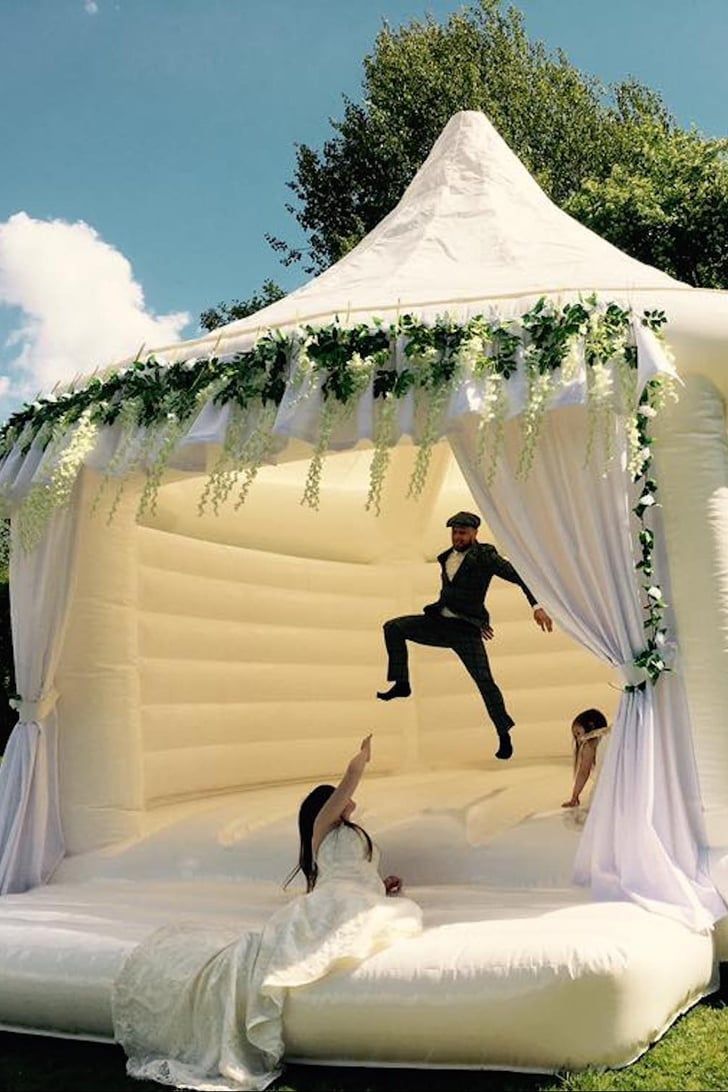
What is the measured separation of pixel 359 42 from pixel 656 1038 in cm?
2058

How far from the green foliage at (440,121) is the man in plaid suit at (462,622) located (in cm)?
1360

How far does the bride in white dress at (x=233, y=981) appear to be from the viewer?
11.1 feet

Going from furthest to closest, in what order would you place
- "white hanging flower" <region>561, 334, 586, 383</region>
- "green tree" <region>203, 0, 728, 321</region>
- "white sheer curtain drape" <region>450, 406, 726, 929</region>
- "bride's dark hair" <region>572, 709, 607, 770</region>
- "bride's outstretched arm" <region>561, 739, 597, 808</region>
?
"green tree" <region>203, 0, 728, 321</region> < "bride's dark hair" <region>572, 709, 607, 770</region> < "bride's outstretched arm" <region>561, 739, 597, 808</region> < "white hanging flower" <region>561, 334, 586, 383</region> < "white sheer curtain drape" <region>450, 406, 726, 929</region>

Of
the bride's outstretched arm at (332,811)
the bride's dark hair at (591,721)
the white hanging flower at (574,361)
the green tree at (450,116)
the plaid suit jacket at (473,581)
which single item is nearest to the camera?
the bride's outstretched arm at (332,811)

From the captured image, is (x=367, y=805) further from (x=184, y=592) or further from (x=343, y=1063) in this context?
(x=343, y=1063)

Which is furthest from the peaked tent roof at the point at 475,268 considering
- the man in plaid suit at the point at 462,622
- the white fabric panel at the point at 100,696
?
the man in plaid suit at the point at 462,622

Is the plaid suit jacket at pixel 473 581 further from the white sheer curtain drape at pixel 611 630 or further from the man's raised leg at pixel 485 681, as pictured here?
the white sheer curtain drape at pixel 611 630

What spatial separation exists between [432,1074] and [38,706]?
2.72 meters

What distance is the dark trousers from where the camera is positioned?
6.21 meters

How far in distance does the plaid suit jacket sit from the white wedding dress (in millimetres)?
2587

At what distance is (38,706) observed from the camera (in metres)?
5.30

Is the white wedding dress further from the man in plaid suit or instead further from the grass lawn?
the man in plaid suit

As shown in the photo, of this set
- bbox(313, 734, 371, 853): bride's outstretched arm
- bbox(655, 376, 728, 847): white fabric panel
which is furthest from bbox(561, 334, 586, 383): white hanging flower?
bbox(313, 734, 371, 853): bride's outstretched arm

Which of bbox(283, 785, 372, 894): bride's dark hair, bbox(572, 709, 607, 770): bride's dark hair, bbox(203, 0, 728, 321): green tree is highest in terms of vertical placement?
Answer: bbox(203, 0, 728, 321): green tree
